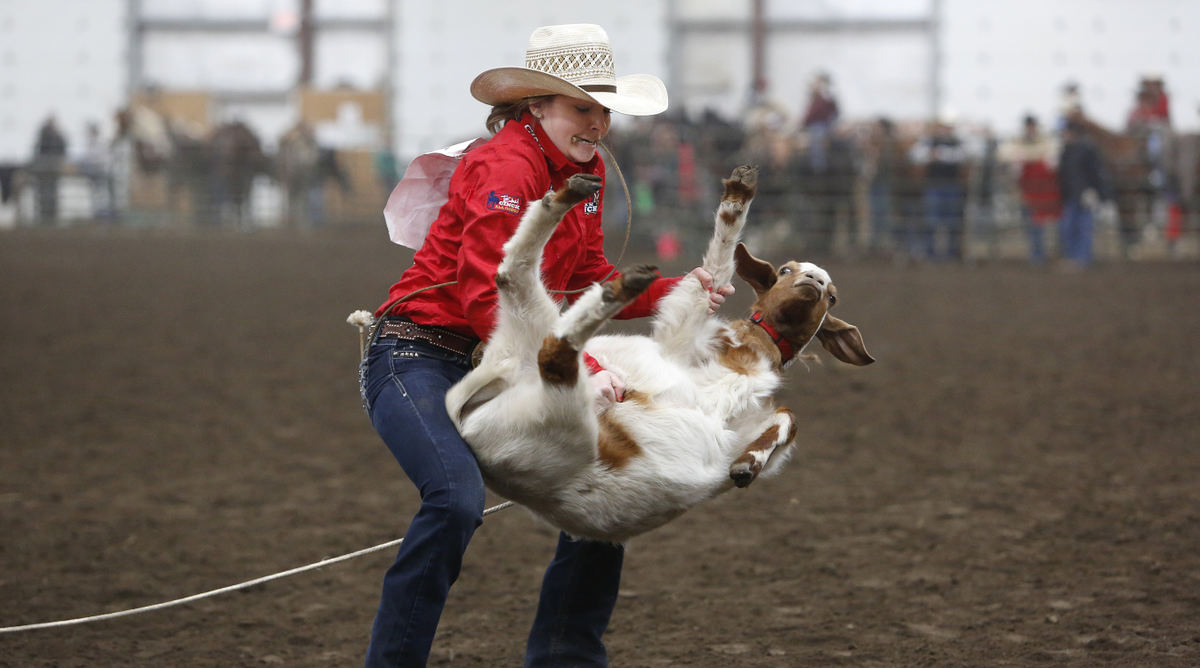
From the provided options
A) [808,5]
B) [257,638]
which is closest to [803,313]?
[257,638]

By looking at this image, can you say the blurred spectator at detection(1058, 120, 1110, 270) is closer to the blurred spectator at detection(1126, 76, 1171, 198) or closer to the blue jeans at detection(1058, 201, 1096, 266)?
the blue jeans at detection(1058, 201, 1096, 266)

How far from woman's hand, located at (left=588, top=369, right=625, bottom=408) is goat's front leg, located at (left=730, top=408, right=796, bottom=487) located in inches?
12.5

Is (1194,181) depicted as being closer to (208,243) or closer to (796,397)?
(796,397)

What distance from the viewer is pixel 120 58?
91.9 feet

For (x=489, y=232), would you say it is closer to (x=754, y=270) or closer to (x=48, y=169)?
(x=754, y=270)

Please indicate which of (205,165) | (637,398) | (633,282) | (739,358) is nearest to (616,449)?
(637,398)

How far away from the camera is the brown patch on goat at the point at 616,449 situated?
2992 mm

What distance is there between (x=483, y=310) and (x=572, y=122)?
549 millimetres

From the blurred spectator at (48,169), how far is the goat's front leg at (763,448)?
22130 mm

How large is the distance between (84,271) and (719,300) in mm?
13343

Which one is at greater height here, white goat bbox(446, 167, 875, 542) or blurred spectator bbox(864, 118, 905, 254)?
blurred spectator bbox(864, 118, 905, 254)

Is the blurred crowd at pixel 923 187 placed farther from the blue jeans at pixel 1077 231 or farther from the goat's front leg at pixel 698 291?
the goat's front leg at pixel 698 291

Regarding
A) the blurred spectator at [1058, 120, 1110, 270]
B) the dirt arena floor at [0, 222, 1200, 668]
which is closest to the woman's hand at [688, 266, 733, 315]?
the dirt arena floor at [0, 222, 1200, 668]

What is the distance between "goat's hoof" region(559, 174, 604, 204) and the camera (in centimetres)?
269
